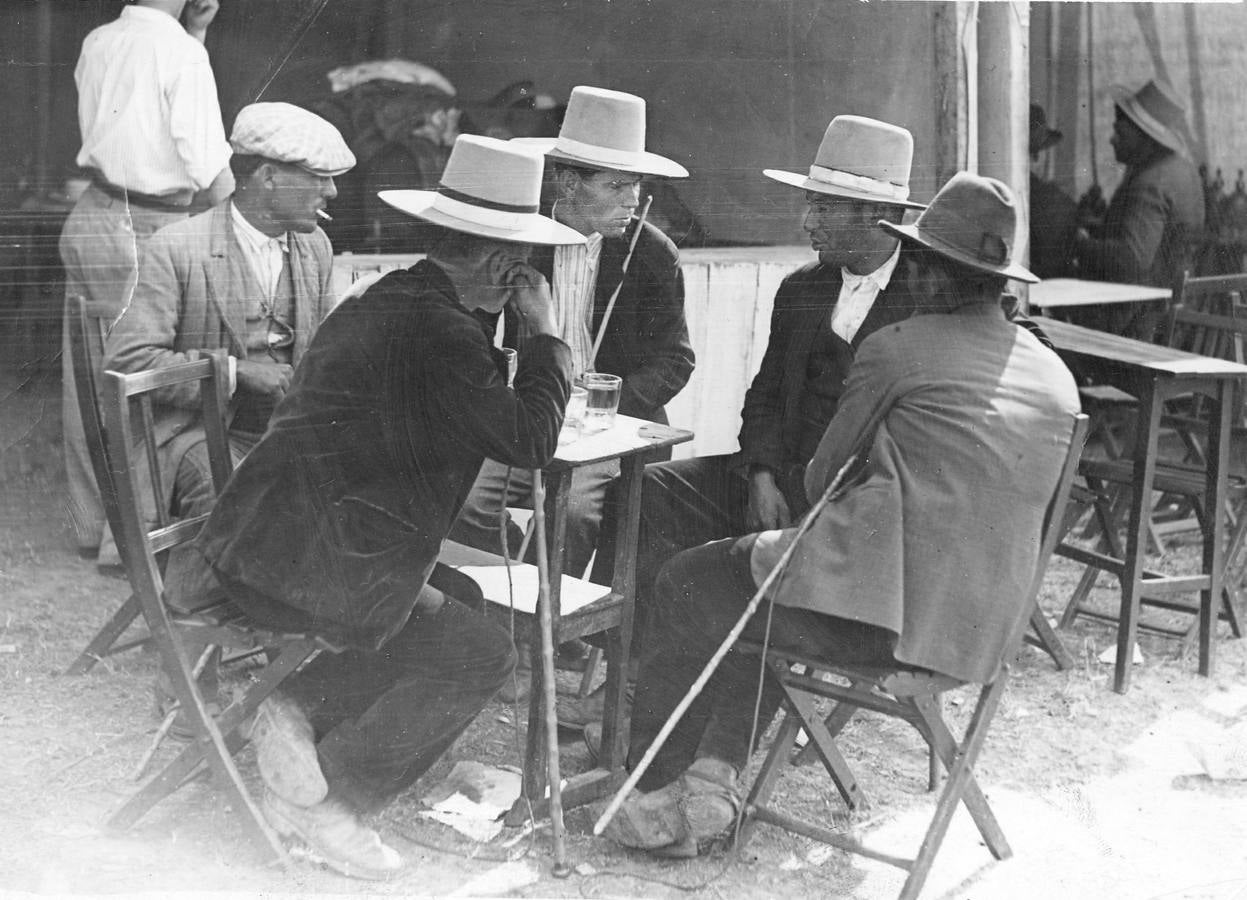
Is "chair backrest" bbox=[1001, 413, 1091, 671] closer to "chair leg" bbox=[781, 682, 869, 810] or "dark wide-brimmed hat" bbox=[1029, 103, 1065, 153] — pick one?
"chair leg" bbox=[781, 682, 869, 810]

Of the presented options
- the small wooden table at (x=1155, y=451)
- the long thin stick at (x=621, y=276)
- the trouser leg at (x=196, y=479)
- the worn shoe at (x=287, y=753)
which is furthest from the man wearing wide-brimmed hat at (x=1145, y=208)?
the worn shoe at (x=287, y=753)

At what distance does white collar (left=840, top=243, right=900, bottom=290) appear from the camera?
3.72m

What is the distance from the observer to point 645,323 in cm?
408

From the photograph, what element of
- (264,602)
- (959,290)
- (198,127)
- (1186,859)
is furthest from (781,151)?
(1186,859)

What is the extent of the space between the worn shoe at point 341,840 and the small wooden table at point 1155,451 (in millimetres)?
2588

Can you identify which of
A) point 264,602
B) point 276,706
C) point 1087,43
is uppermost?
point 1087,43

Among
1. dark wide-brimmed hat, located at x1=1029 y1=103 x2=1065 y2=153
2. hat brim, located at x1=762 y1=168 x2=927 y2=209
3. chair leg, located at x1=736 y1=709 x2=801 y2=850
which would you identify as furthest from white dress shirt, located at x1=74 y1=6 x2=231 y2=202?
dark wide-brimmed hat, located at x1=1029 y1=103 x2=1065 y2=153

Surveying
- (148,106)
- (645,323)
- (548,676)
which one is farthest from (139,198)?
(548,676)

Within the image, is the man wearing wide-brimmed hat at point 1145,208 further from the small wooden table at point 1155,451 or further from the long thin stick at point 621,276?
the long thin stick at point 621,276

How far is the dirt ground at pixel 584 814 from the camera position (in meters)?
3.18

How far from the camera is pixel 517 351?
11.0 feet

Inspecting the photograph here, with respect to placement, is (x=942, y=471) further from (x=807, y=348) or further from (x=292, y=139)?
(x=292, y=139)

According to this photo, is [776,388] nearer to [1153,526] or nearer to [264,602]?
[264,602]

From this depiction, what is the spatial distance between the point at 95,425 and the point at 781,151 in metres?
1.99
